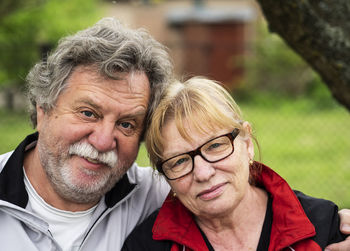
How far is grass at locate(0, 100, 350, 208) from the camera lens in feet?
24.9

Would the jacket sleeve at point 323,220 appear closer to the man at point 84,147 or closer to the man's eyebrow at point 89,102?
the man at point 84,147

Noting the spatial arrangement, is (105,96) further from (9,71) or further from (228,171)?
(9,71)

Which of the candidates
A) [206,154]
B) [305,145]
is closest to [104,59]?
[206,154]

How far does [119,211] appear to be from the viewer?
2773 mm

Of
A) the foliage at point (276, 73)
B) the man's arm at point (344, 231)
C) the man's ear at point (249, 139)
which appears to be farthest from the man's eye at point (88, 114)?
the foliage at point (276, 73)

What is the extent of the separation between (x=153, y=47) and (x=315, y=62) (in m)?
0.97

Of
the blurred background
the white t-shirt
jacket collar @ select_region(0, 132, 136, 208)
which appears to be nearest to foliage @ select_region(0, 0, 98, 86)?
the blurred background

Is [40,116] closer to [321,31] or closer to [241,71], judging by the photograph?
[321,31]

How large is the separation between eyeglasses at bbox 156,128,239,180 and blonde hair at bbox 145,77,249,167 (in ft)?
0.21

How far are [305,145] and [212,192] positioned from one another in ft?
23.8

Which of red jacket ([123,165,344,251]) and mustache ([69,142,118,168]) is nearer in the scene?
red jacket ([123,165,344,251])

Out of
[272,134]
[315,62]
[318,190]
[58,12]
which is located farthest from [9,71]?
[315,62]

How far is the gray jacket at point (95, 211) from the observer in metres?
2.43

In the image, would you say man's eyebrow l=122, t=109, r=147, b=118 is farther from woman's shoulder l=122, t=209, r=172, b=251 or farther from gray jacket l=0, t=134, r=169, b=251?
woman's shoulder l=122, t=209, r=172, b=251
